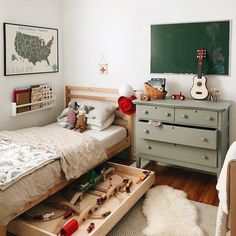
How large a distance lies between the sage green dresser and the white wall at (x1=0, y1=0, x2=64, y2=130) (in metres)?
1.43

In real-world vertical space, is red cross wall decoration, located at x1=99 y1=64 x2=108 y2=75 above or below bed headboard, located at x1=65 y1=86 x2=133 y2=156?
above

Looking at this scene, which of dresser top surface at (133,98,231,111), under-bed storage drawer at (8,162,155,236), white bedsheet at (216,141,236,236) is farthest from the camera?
dresser top surface at (133,98,231,111)

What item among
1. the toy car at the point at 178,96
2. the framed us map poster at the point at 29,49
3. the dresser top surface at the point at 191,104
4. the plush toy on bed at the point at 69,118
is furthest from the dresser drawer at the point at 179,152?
the framed us map poster at the point at 29,49

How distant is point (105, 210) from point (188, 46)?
80.0 inches

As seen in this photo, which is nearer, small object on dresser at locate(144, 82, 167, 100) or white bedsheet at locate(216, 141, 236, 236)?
white bedsheet at locate(216, 141, 236, 236)

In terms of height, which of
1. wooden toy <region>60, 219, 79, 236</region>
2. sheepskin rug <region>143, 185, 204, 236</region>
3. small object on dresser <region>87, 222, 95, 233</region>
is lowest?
sheepskin rug <region>143, 185, 204, 236</region>

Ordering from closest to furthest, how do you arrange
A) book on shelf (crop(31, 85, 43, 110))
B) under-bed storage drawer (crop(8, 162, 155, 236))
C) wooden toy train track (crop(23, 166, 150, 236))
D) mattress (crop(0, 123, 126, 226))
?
mattress (crop(0, 123, 126, 226))
under-bed storage drawer (crop(8, 162, 155, 236))
wooden toy train track (crop(23, 166, 150, 236))
book on shelf (crop(31, 85, 43, 110))

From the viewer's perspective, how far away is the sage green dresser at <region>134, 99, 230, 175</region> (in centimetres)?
293

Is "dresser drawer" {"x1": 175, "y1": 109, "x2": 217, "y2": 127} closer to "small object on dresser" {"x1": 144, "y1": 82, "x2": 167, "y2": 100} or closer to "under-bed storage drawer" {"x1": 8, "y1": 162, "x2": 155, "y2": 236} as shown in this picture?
"small object on dresser" {"x1": 144, "y1": 82, "x2": 167, "y2": 100}

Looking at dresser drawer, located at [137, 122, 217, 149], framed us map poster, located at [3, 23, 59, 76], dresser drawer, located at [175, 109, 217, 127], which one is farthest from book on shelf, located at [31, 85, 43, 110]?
dresser drawer, located at [175, 109, 217, 127]

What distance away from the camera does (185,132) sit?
3051 millimetres

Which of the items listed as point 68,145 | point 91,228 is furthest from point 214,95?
point 91,228

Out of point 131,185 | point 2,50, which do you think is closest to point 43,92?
point 2,50

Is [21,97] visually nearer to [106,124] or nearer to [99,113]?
[99,113]
